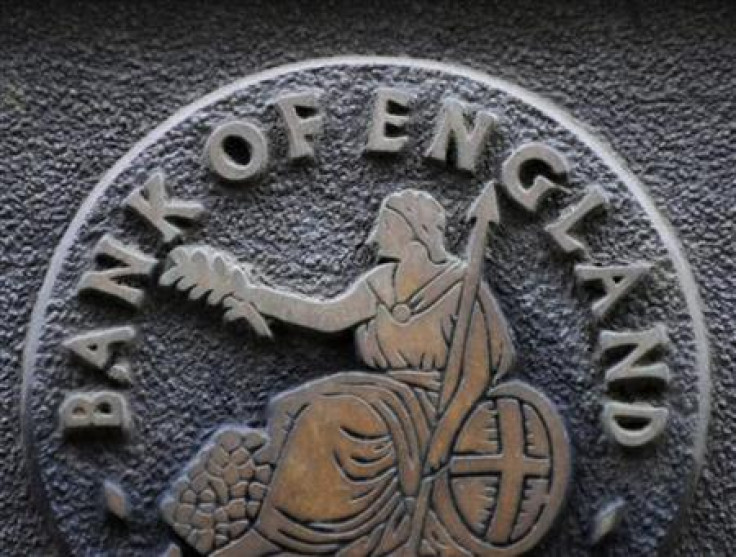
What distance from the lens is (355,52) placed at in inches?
47.7

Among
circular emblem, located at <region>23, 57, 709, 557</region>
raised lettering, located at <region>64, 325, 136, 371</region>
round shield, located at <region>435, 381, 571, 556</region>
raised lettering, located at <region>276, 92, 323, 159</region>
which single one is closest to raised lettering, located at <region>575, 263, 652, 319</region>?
circular emblem, located at <region>23, 57, 709, 557</region>

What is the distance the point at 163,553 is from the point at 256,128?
35 cm

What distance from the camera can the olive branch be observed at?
1118 millimetres

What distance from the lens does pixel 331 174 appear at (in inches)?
45.8

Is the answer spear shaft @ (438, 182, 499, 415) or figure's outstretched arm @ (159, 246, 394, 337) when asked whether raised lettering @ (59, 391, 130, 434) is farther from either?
spear shaft @ (438, 182, 499, 415)

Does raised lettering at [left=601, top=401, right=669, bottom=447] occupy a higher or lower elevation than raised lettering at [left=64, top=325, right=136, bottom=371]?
higher

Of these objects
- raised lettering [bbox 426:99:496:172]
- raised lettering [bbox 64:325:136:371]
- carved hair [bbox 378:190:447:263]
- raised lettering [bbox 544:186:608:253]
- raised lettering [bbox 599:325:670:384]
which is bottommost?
raised lettering [bbox 64:325:136:371]

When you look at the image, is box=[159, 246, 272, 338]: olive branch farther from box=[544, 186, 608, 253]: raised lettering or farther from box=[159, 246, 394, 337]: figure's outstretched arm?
box=[544, 186, 608, 253]: raised lettering

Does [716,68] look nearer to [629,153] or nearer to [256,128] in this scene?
[629,153]

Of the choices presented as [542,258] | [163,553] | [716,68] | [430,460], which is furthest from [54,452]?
[716,68]

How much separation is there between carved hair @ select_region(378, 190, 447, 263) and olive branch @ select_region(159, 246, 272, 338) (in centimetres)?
13

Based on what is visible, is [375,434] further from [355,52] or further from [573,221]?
[355,52]

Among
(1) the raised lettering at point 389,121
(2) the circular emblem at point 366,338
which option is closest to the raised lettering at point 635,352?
(2) the circular emblem at point 366,338

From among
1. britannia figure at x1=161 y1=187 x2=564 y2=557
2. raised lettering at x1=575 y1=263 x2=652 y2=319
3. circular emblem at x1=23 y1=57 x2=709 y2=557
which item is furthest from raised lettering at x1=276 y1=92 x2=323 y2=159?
raised lettering at x1=575 y1=263 x2=652 y2=319
